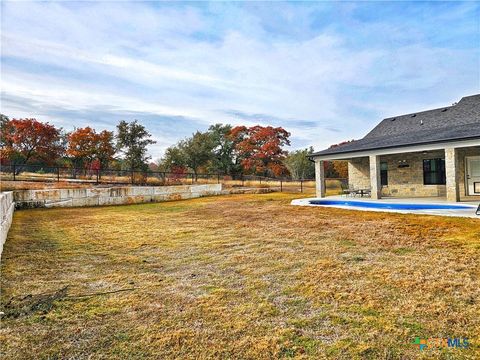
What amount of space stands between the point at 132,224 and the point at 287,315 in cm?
759

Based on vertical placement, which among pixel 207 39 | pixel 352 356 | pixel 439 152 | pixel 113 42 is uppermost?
pixel 207 39

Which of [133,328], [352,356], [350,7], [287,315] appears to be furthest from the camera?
[350,7]

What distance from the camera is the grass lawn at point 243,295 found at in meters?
2.65

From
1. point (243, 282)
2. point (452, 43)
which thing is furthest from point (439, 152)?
A: point (243, 282)

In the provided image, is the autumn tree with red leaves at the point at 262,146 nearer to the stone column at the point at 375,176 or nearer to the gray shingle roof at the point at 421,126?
the gray shingle roof at the point at 421,126

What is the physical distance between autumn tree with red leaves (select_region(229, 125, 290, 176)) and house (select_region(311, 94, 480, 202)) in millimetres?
18996

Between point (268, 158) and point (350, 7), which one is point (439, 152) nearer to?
point (350, 7)

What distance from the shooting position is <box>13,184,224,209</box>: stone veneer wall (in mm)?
13703

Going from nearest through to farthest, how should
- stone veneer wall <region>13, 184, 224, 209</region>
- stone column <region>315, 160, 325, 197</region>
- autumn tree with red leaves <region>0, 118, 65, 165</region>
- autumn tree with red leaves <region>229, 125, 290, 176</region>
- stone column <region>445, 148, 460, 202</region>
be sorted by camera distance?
stone column <region>445, 148, 460, 202</region> < stone veneer wall <region>13, 184, 224, 209</region> < stone column <region>315, 160, 325, 197</region> < autumn tree with red leaves <region>0, 118, 65, 165</region> < autumn tree with red leaves <region>229, 125, 290, 176</region>

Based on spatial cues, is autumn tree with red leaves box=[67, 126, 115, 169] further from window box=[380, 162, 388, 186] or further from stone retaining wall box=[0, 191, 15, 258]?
window box=[380, 162, 388, 186]

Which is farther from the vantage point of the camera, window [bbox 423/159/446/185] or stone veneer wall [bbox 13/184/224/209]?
window [bbox 423/159/446/185]

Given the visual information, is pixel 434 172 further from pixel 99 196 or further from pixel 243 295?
pixel 99 196

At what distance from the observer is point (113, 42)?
12391 millimetres

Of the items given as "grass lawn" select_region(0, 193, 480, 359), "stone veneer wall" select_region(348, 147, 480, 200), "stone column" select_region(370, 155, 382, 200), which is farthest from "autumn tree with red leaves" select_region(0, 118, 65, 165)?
"stone column" select_region(370, 155, 382, 200)
